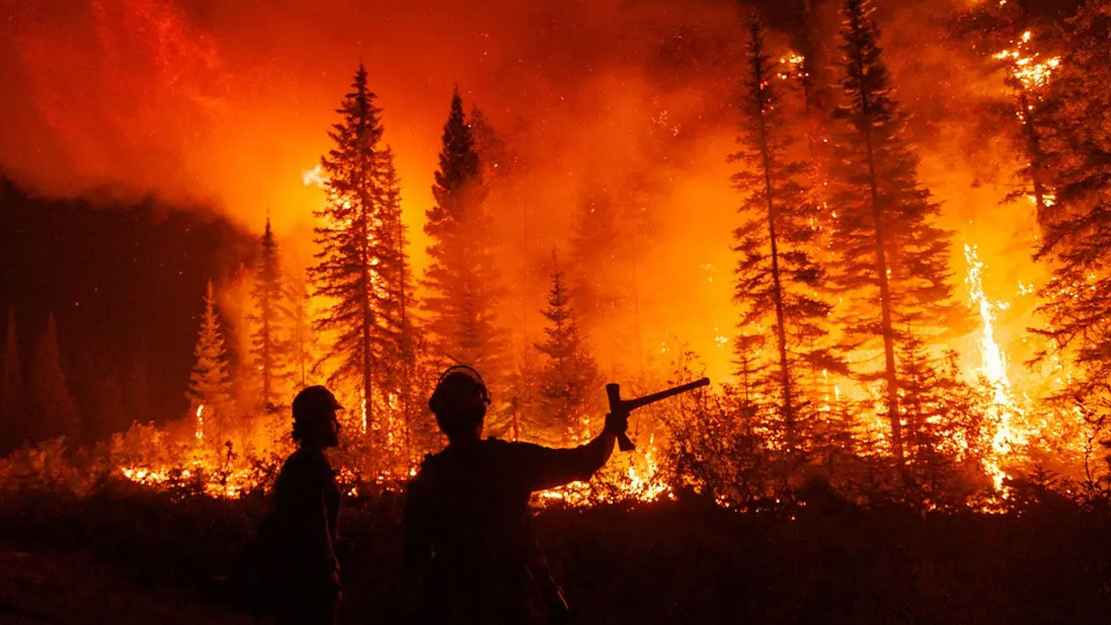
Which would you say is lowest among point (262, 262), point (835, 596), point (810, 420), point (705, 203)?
point (835, 596)

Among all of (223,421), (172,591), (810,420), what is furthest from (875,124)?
(223,421)

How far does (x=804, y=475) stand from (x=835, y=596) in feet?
18.2

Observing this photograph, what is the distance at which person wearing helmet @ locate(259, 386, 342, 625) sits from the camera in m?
4.39

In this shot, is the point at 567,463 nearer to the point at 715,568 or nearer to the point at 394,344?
the point at 715,568

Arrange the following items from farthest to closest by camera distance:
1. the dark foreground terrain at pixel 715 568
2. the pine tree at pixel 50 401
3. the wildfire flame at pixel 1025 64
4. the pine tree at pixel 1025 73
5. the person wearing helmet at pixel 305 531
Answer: the pine tree at pixel 50 401, the wildfire flame at pixel 1025 64, the pine tree at pixel 1025 73, the dark foreground terrain at pixel 715 568, the person wearing helmet at pixel 305 531

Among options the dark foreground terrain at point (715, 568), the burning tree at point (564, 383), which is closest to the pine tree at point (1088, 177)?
the dark foreground terrain at point (715, 568)

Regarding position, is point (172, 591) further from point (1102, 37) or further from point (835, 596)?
point (1102, 37)

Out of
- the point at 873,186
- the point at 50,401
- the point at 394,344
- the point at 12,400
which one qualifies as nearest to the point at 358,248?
the point at 394,344

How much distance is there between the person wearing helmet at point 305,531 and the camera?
4.39 metres

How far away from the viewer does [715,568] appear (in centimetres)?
857

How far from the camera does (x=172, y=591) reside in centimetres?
1005

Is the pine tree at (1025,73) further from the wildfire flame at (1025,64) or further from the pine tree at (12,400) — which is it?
the pine tree at (12,400)

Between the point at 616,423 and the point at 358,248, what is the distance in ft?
110

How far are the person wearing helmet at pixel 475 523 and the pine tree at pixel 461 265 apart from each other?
3757 centimetres
